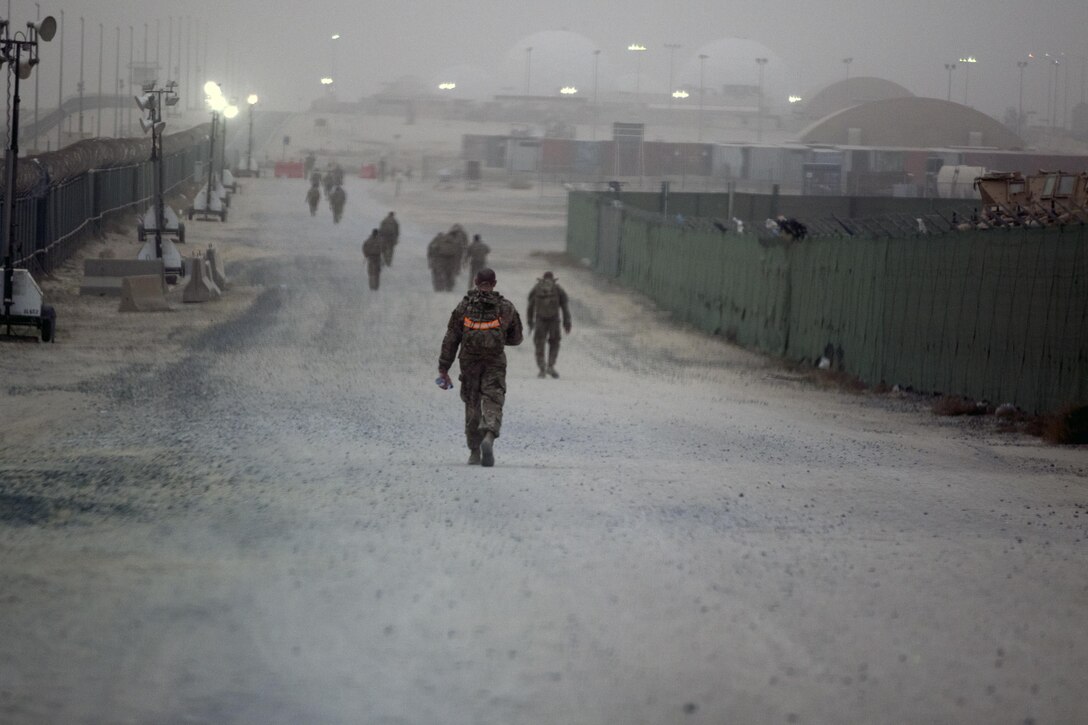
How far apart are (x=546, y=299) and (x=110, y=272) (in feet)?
45.2

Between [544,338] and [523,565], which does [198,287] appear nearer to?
[544,338]

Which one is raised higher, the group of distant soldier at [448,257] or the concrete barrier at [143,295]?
the group of distant soldier at [448,257]

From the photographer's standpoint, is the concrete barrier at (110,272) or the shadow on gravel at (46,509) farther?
the concrete barrier at (110,272)

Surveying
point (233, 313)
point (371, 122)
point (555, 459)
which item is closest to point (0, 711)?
point (555, 459)

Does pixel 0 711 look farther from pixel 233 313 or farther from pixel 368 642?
pixel 233 313

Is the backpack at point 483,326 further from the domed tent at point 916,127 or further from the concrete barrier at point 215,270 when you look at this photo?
the domed tent at point 916,127

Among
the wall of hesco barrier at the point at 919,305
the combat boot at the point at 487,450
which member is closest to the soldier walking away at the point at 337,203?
the wall of hesco barrier at the point at 919,305

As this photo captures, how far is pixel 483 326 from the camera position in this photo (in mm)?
11836

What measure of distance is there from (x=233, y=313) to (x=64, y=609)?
2227 centimetres

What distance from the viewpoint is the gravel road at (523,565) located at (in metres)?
5.95

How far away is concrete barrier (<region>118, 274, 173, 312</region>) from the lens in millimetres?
28219

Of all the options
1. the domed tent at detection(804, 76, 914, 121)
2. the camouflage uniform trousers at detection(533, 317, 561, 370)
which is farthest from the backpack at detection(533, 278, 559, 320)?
the domed tent at detection(804, 76, 914, 121)

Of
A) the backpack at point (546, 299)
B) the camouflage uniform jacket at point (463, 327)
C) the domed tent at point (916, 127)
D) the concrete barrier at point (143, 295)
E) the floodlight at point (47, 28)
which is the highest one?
the domed tent at point (916, 127)

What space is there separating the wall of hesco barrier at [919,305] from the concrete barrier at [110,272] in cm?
1184
